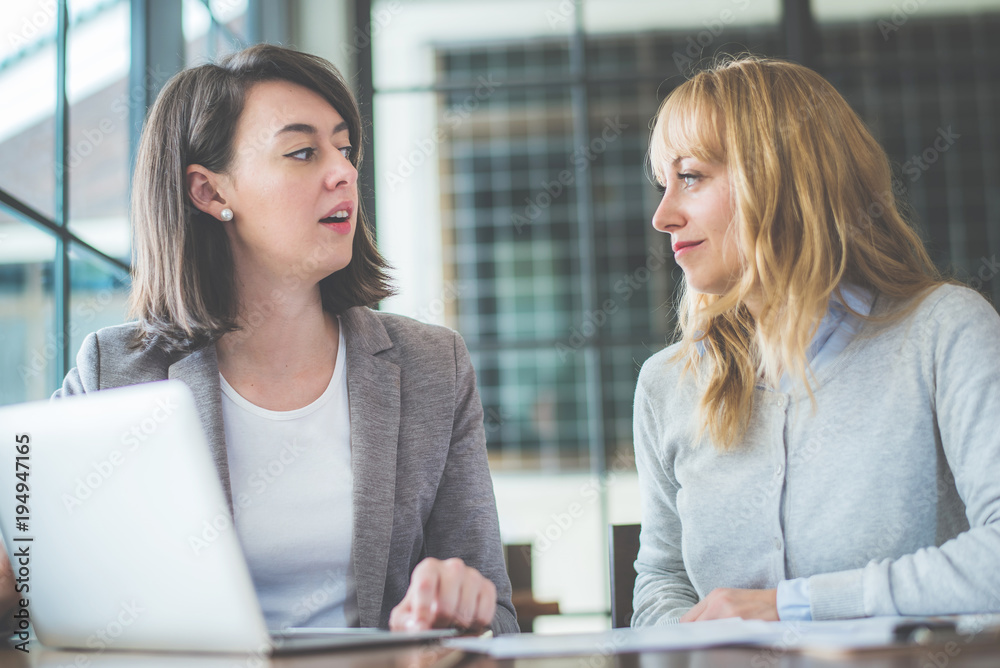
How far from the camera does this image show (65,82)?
197cm

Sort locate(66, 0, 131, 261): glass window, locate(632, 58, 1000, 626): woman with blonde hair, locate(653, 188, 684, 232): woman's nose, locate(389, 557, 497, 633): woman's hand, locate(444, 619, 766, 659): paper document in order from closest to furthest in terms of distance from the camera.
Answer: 1. locate(444, 619, 766, 659): paper document
2. locate(389, 557, 497, 633): woman's hand
3. locate(632, 58, 1000, 626): woman with blonde hair
4. locate(653, 188, 684, 232): woman's nose
5. locate(66, 0, 131, 261): glass window

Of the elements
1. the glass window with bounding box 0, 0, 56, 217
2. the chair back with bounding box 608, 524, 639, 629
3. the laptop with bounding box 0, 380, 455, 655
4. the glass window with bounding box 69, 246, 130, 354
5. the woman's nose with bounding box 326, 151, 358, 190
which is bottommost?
the chair back with bounding box 608, 524, 639, 629

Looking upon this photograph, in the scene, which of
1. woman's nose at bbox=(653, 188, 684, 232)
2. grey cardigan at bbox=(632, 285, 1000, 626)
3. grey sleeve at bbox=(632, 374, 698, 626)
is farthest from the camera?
woman's nose at bbox=(653, 188, 684, 232)

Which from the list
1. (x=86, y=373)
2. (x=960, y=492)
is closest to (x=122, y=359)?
(x=86, y=373)

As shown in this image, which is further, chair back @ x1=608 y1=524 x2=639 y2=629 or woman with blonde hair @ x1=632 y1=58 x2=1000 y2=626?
chair back @ x1=608 y1=524 x2=639 y2=629

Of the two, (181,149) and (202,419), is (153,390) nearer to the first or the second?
(202,419)

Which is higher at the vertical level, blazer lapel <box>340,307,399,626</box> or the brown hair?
the brown hair

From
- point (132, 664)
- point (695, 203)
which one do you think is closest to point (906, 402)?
point (695, 203)

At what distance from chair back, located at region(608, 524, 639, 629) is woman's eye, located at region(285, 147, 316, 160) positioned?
86 cm

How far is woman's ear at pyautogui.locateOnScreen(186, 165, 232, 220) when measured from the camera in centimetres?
150

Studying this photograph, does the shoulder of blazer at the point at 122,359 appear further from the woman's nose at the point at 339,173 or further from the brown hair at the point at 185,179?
the woman's nose at the point at 339,173

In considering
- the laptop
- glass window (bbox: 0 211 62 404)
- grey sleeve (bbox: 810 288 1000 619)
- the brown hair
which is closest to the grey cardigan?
grey sleeve (bbox: 810 288 1000 619)

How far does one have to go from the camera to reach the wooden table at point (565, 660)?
0.66 m

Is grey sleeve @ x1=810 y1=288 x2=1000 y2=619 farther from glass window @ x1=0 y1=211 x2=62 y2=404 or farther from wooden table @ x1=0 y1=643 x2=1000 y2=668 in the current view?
glass window @ x1=0 y1=211 x2=62 y2=404
